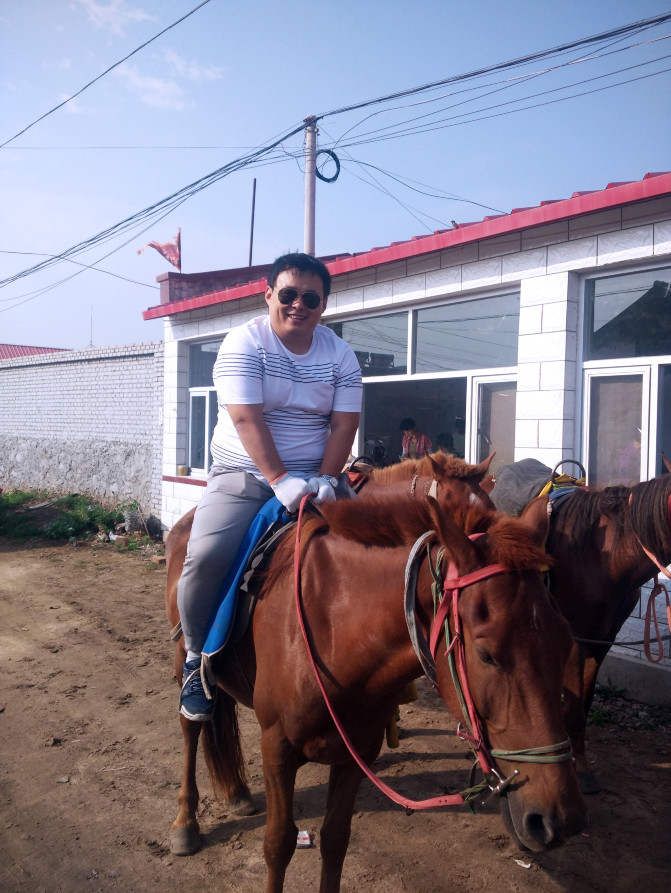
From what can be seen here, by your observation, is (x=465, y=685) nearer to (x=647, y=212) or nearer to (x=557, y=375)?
(x=557, y=375)

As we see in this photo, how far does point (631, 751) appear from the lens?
4.00m

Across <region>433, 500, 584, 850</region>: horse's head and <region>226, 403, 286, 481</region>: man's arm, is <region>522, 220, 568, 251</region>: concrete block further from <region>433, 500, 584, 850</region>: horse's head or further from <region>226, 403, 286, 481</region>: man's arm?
<region>433, 500, 584, 850</region>: horse's head

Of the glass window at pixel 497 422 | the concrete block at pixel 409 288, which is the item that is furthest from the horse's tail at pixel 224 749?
the concrete block at pixel 409 288

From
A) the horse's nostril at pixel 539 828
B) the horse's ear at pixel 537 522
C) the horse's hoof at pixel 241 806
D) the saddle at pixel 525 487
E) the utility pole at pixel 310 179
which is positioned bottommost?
the horse's hoof at pixel 241 806

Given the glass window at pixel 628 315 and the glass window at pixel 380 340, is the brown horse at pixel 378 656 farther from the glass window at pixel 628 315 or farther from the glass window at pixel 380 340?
the glass window at pixel 380 340

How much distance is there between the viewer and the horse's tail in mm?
3139

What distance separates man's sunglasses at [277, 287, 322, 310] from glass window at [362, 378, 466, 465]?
4.31 metres

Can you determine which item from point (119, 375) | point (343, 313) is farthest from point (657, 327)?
point (119, 375)

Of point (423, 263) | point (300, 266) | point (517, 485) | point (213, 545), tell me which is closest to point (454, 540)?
point (213, 545)

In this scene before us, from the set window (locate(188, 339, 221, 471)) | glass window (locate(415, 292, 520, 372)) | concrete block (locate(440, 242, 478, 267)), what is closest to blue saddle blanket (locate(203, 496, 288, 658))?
glass window (locate(415, 292, 520, 372))

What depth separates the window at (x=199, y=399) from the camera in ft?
32.5

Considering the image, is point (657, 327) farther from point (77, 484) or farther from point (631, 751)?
point (77, 484)

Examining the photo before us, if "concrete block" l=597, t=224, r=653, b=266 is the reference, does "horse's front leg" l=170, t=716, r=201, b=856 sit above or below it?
below

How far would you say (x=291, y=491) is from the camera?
2.43 m
